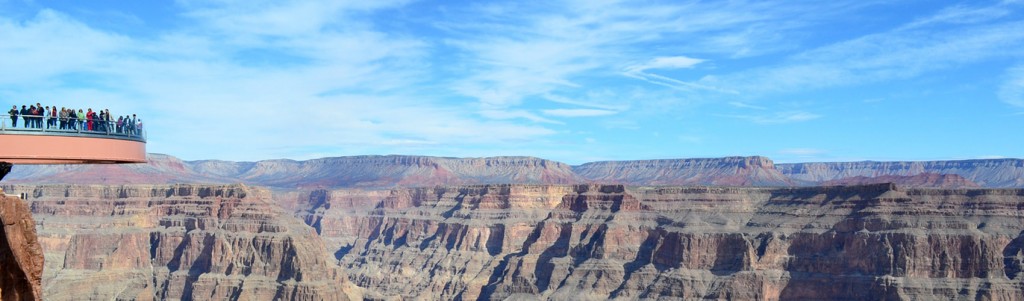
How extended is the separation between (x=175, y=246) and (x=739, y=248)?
273ft

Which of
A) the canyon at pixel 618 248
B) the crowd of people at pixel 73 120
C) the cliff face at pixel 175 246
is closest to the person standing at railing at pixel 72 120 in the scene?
the crowd of people at pixel 73 120

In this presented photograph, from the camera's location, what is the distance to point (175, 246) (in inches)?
6176

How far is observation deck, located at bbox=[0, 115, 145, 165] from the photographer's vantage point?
2627 centimetres

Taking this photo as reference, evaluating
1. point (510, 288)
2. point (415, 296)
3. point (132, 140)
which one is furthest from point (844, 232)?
point (132, 140)

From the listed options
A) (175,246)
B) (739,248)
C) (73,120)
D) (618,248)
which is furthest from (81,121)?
(618,248)

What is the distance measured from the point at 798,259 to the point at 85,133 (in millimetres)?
123671

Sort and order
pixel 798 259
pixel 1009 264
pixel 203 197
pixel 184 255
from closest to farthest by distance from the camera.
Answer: pixel 1009 264 < pixel 798 259 < pixel 184 255 < pixel 203 197

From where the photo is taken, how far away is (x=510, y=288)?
163000mm

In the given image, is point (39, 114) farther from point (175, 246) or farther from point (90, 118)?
point (175, 246)

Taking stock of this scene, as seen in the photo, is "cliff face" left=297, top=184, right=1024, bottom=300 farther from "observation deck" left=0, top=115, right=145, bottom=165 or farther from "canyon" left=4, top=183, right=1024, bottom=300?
A: "observation deck" left=0, top=115, right=145, bottom=165

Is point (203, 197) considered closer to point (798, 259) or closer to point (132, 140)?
point (798, 259)

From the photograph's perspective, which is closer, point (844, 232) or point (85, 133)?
point (85, 133)

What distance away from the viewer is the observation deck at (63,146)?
26266 mm

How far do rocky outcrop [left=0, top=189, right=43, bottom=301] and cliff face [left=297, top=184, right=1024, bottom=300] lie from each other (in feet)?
391
